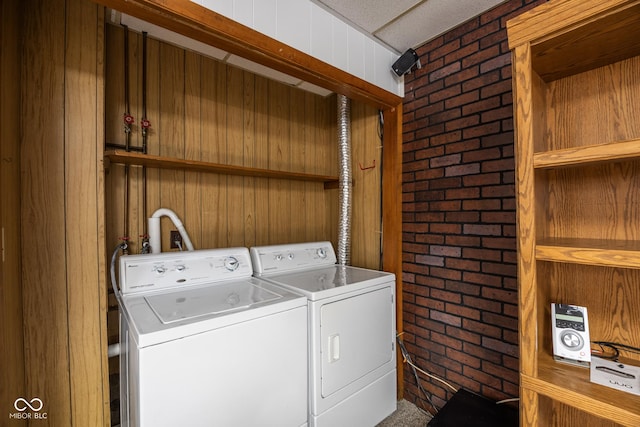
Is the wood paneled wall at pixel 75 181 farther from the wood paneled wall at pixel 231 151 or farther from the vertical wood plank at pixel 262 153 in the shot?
the vertical wood plank at pixel 262 153

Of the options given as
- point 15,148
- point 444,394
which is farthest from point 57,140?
point 444,394

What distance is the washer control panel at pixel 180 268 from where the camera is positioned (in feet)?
4.82

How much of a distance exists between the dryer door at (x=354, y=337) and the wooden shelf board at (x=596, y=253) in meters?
0.95

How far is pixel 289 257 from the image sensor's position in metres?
2.03

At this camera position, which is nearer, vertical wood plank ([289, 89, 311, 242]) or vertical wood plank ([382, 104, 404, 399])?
vertical wood plank ([382, 104, 404, 399])

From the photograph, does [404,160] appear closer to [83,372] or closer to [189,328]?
[189,328]

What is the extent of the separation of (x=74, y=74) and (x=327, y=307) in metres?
1.66

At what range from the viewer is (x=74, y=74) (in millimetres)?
1362

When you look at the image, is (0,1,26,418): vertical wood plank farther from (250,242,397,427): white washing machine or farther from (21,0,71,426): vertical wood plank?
(250,242,397,427): white washing machine

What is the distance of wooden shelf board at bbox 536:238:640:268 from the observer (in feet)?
2.91

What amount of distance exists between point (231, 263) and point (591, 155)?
1725 millimetres

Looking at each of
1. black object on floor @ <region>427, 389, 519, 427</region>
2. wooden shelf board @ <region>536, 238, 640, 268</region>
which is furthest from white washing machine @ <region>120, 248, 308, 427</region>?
wooden shelf board @ <region>536, 238, 640, 268</region>

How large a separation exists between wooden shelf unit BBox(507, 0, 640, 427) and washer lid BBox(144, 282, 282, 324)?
112cm

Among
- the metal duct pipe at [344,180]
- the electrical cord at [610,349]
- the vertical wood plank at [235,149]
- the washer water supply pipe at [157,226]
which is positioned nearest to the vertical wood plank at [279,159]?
the vertical wood plank at [235,149]
